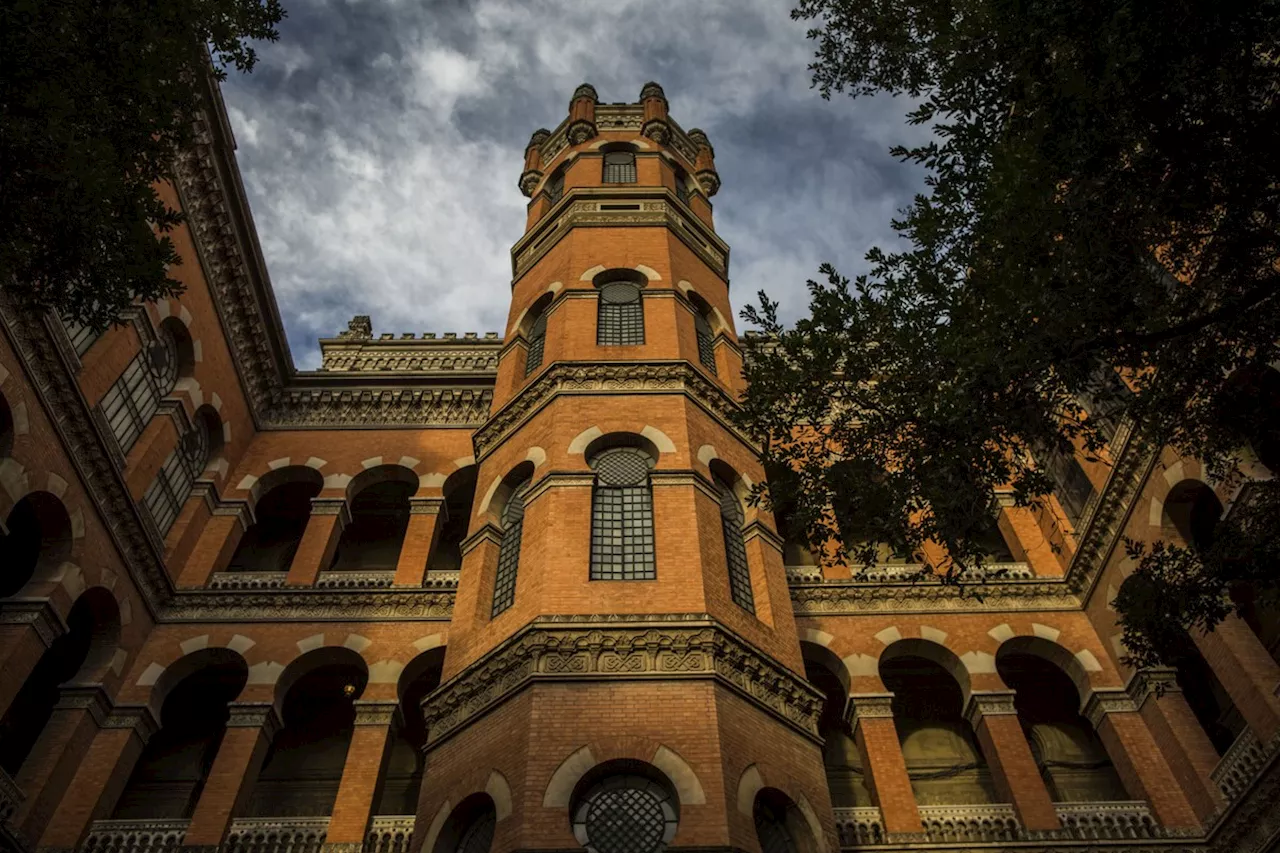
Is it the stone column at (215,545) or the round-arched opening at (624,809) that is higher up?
the stone column at (215,545)

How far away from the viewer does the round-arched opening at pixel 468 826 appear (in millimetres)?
11414

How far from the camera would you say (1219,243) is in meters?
9.34

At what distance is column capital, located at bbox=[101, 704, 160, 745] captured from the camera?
1603 centimetres

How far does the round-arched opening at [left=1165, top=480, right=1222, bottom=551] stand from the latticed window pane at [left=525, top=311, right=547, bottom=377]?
11.6m

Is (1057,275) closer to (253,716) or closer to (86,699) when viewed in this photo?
(253,716)

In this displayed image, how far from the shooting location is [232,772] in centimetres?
1556

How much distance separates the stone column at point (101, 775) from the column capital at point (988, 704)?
47.0 ft

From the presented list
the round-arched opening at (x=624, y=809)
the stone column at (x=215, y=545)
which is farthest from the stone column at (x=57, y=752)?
the round-arched opening at (x=624, y=809)

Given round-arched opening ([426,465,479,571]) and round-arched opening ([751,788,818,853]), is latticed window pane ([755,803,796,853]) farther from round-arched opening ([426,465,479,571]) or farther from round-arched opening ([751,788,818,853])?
round-arched opening ([426,465,479,571])

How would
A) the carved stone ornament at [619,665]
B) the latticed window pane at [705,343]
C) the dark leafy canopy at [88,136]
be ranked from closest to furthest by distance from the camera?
the dark leafy canopy at [88,136] → the carved stone ornament at [619,665] → the latticed window pane at [705,343]

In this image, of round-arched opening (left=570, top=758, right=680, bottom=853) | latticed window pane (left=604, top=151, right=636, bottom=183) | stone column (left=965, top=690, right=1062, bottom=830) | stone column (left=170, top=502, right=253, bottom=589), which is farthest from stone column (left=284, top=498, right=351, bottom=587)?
stone column (left=965, top=690, right=1062, bottom=830)

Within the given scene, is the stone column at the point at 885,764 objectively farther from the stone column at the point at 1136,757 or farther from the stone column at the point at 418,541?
the stone column at the point at 418,541

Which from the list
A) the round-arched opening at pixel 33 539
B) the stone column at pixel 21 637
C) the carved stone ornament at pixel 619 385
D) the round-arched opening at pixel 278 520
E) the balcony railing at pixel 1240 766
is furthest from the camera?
the round-arched opening at pixel 278 520

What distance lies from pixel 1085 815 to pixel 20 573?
1856 centimetres
